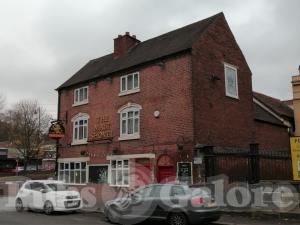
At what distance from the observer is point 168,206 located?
14.1m

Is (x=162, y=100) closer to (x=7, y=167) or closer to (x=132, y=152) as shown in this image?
(x=132, y=152)

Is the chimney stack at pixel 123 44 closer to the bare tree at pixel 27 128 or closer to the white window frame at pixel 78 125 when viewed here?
the white window frame at pixel 78 125

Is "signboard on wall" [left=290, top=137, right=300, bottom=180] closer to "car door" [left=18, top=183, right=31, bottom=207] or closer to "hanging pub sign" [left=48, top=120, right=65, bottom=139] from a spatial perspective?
"car door" [left=18, top=183, right=31, bottom=207]

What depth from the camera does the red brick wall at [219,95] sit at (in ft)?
73.4

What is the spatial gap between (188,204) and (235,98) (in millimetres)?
13020

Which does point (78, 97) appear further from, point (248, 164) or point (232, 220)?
point (232, 220)

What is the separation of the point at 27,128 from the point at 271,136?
34.8 meters

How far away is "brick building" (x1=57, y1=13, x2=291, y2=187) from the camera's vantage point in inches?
874

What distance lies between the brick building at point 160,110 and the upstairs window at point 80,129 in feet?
0.12

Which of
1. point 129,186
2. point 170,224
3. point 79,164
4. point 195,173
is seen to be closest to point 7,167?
point 79,164

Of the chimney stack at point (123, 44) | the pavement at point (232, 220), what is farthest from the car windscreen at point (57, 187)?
the chimney stack at point (123, 44)

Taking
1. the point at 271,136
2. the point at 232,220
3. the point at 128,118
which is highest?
the point at 128,118

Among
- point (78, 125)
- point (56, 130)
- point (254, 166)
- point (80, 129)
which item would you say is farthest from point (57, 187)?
point (78, 125)

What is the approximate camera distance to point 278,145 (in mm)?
30391
